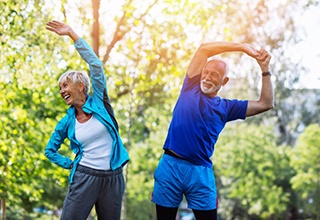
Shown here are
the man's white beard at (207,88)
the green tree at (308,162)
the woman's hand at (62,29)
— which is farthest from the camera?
the green tree at (308,162)

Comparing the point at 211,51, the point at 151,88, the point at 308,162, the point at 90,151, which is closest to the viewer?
the point at 211,51

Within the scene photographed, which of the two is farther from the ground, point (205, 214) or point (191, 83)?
point (191, 83)

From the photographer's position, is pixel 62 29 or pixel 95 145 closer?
pixel 95 145

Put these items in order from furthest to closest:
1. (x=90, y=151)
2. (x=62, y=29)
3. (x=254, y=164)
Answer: (x=254, y=164) < (x=62, y=29) < (x=90, y=151)

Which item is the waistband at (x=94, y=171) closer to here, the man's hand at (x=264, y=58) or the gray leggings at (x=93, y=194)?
the gray leggings at (x=93, y=194)

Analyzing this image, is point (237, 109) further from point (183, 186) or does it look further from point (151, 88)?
point (151, 88)

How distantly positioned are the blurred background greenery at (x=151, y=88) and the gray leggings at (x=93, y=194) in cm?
344

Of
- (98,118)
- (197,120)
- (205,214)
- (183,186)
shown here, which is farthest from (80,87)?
(205,214)

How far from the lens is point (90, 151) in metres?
3.88

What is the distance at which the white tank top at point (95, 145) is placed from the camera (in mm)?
3875

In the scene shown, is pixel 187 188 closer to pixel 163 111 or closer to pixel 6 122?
pixel 6 122

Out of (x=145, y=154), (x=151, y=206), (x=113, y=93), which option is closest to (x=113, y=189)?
(x=113, y=93)

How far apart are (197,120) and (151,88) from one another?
9.72 m

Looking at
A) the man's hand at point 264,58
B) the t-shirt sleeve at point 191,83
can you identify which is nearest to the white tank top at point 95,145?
the t-shirt sleeve at point 191,83
